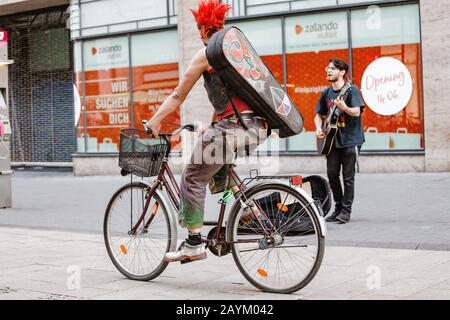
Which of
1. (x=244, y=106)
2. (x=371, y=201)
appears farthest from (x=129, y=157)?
(x=371, y=201)

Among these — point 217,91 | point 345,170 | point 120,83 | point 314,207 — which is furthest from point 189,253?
point 120,83

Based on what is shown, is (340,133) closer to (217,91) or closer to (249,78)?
(217,91)

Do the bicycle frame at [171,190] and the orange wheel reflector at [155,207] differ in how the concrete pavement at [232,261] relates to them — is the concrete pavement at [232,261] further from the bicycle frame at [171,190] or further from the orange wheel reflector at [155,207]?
the orange wheel reflector at [155,207]

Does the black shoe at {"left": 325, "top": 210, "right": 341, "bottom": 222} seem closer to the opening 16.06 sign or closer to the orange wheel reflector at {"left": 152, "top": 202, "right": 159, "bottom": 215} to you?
the orange wheel reflector at {"left": 152, "top": 202, "right": 159, "bottom": 215}

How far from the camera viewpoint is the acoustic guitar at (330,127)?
26.9 feet

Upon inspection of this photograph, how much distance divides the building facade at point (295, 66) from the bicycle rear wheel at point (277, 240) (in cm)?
942

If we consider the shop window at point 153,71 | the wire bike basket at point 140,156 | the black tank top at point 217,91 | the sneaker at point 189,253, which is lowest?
the sneaker at point 189,253

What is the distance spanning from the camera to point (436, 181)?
12297 mm

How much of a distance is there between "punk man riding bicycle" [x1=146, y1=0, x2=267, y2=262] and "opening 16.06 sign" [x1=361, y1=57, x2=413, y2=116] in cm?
981

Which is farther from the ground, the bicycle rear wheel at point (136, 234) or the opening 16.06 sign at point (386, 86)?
the opening 16.06 sign at point (386, 86)

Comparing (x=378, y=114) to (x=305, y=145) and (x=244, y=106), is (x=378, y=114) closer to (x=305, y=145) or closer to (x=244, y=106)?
(x=305, y=145)

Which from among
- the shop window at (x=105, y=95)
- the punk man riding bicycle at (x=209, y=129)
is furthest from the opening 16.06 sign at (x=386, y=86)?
the punk man riding bicycle at (x=209, y=129)
